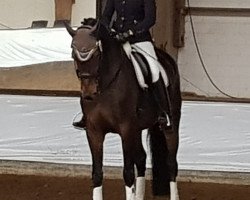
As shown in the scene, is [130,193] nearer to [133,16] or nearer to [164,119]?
[164,119]

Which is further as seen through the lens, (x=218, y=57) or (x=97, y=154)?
(x=218, y=57)

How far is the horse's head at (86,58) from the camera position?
540 centimetres

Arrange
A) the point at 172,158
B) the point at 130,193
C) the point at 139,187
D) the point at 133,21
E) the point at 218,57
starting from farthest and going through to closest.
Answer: the point at 218,57
the point at 172,158
the point at 139,187
the point at 133,21
the point at 130,193

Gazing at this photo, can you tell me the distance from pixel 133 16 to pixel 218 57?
13.6 feet

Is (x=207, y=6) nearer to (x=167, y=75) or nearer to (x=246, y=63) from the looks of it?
(x=246, y=63)

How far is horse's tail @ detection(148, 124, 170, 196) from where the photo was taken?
21.7 ft

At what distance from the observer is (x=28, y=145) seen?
26.0 feet

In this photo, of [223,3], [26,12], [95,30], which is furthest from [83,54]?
[223,3]

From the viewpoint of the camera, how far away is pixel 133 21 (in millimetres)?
6008

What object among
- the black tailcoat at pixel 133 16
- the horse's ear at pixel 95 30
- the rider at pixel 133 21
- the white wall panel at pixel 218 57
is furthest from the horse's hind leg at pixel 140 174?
the white wall panel at pixel 218 57

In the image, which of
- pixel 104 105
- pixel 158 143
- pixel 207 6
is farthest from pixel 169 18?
pixel 104 105

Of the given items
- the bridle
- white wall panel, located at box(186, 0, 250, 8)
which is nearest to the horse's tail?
the bridle

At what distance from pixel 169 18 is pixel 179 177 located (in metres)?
2.39

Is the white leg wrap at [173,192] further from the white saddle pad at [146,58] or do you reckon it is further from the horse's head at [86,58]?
the horse's head at [86,58]
